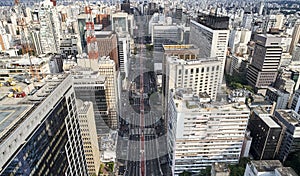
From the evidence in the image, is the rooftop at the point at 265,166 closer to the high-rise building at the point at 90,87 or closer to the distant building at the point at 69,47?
the high-rise building at the point at 90,87

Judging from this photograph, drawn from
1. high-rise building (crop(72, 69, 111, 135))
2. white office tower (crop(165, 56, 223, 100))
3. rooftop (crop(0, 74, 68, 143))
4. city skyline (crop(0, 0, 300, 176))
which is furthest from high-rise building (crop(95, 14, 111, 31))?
rooftop (crop(0, 74, 68, 143))

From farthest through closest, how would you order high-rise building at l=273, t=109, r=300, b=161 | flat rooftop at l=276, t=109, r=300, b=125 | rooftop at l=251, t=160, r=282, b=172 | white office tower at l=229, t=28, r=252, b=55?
white office tower at l=229, t=28, r=252, b=55 < flat rooftop at l=276, t=109, r=300, b=125 < high-rise building at l=273, t=109, r=300, b=161 < rooftop at l=251, t=160, r=282, b=172

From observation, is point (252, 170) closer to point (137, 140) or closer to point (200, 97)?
point (200, 97)

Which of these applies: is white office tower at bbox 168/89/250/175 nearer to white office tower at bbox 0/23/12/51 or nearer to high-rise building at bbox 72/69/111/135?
high-rise building at bbox 72/69/111/135

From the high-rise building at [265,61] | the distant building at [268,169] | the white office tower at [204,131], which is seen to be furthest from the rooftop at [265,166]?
the high-rise building at [265,61]

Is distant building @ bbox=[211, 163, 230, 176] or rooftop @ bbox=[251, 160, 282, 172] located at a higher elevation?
rooftop @ bbox=[251, 160, 282, 172]

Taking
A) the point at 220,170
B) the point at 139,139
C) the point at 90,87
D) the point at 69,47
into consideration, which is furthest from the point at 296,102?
the point at 69,47

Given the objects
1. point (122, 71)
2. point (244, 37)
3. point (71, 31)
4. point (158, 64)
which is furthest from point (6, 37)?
point (244, 37)

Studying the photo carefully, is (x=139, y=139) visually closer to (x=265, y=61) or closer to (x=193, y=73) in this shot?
(x=193, y=73)
